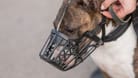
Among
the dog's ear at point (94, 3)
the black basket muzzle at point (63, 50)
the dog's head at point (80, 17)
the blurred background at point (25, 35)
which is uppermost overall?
the dog's ear at point (94, 3)

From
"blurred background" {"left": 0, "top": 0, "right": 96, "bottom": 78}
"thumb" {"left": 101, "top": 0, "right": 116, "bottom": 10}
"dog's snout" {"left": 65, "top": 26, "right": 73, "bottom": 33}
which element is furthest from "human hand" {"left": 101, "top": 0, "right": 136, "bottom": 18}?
"blurred background" {"left": 0, "top": 0, "right": 96, "bottom": 78}

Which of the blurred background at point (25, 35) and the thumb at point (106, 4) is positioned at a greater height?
the thumb at point (106, 4)

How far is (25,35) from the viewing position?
6.00ft

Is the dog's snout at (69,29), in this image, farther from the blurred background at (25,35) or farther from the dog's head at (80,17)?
the blurred background at (25,35)

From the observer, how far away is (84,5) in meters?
1.26

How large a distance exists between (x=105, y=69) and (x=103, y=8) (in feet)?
1.08

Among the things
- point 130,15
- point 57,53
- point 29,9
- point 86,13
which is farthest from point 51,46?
point 29,9

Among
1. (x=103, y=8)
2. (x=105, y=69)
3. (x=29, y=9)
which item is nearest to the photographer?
(x=103, y=8)

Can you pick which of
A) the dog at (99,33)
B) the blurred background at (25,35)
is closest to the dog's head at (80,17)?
the dog at (99,33)

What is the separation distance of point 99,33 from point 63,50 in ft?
0.48

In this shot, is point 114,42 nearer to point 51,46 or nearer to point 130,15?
point 130,15

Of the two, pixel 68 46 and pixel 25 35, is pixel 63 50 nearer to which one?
pixel 68 46

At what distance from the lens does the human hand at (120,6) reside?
4.03ft

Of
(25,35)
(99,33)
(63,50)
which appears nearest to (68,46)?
(63,50)
